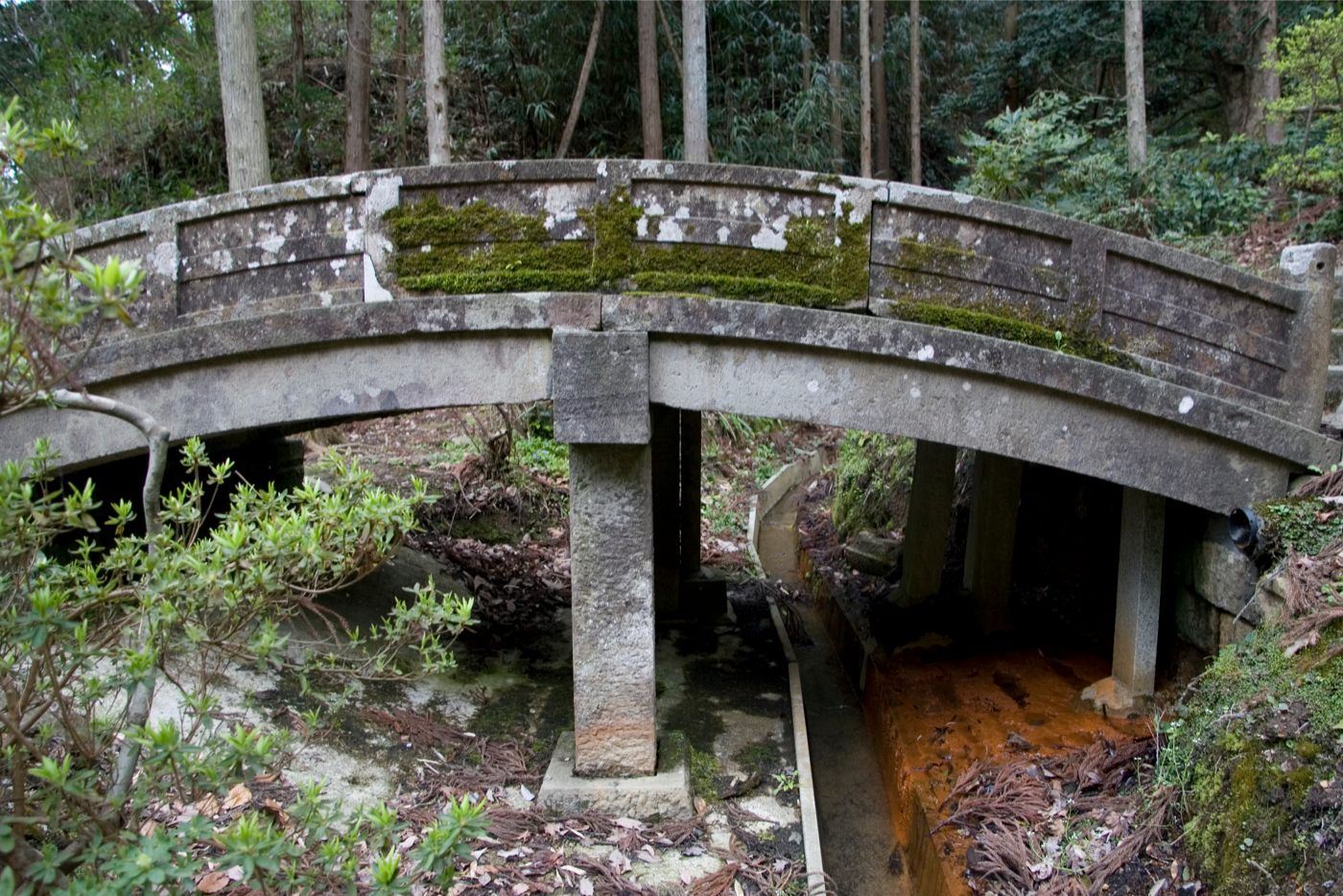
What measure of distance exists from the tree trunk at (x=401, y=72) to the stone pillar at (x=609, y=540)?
1059 centimetres

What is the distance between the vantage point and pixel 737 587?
1155cm

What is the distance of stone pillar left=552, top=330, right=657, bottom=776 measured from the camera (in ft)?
17.4

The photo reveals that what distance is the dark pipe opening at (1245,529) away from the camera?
218 inches

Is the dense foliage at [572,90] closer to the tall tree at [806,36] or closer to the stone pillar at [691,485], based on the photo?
the tall tree at [806,36]

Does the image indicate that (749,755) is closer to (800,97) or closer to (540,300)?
(540,300)

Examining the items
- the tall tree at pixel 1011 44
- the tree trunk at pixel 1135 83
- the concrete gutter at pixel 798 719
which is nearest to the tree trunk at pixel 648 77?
the concrete gutter at pixel 798 719

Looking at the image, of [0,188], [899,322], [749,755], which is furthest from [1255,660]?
[0,188]

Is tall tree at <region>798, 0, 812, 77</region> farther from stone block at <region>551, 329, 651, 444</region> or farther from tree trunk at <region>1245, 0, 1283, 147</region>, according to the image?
stone block at <region>551, 329, 651, 444</region>

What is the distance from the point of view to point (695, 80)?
41.3ft

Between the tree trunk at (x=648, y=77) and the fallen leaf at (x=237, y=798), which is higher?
the tree trunk at (x=648, y=77)

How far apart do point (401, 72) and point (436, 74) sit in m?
5.41

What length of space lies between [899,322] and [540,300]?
2.08m

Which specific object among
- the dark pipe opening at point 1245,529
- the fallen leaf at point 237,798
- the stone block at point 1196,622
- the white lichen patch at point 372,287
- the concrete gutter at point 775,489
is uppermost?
the white lichen patch at point 372,287

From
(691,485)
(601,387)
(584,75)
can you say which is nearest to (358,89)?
(584,75)
